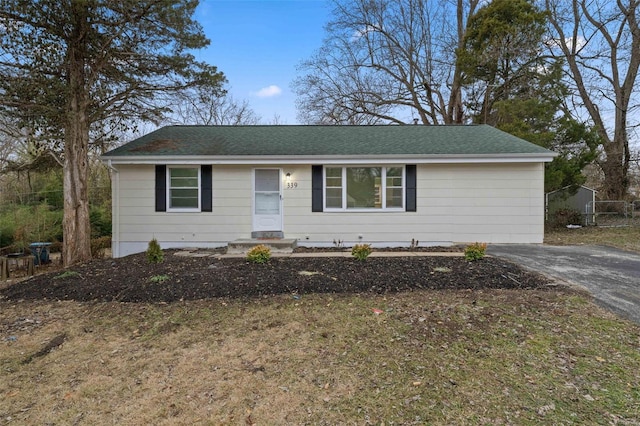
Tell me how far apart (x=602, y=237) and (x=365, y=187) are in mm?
7897

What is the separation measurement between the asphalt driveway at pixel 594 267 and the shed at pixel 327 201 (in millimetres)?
1154

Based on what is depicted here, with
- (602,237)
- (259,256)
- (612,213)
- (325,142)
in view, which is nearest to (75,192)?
(259,256)

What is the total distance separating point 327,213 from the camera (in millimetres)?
9180

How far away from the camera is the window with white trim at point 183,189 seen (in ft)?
30.1

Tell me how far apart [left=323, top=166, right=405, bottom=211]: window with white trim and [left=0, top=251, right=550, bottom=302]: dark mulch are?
2.86 meters

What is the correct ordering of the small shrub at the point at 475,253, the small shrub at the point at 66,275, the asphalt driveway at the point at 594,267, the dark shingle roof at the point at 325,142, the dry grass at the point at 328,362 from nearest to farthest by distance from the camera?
1. the dry grass at the point at 328,362
2. the asphalt driveway at the point at 594,267
3. the small shrub at the point at 66,275
4. the small shrub at the point at 475,253
5. the dark shingle roof at the point at 325,142

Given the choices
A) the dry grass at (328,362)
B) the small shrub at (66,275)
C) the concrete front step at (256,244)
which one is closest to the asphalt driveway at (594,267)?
the dry grass at (328,362)

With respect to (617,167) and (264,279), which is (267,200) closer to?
(264,279)

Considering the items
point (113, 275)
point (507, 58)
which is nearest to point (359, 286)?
point (113, 275)

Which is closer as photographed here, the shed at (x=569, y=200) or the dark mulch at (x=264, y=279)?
the dark mulch at (x=264, y=279)

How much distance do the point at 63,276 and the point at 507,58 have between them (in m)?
17.1

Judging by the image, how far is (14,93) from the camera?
6.88 metres

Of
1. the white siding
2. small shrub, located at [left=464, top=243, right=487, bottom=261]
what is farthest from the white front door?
small shrub, located at [left=464, top=243, right=487, bottom=261]

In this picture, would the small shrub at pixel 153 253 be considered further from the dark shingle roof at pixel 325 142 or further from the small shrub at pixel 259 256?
the dark shingle roof at pixel 325 142
